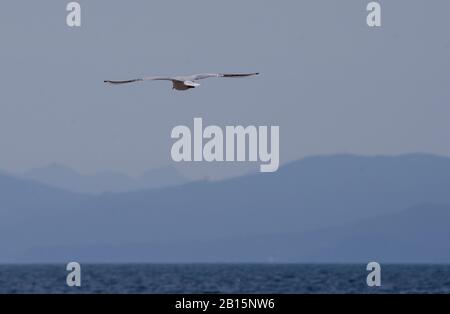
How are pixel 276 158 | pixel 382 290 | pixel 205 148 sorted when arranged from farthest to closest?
pixel 382 290, pixel 276 158, pixel 205 148

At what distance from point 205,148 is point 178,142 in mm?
2069

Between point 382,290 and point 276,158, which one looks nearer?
point 276,158

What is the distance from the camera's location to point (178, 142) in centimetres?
5369
